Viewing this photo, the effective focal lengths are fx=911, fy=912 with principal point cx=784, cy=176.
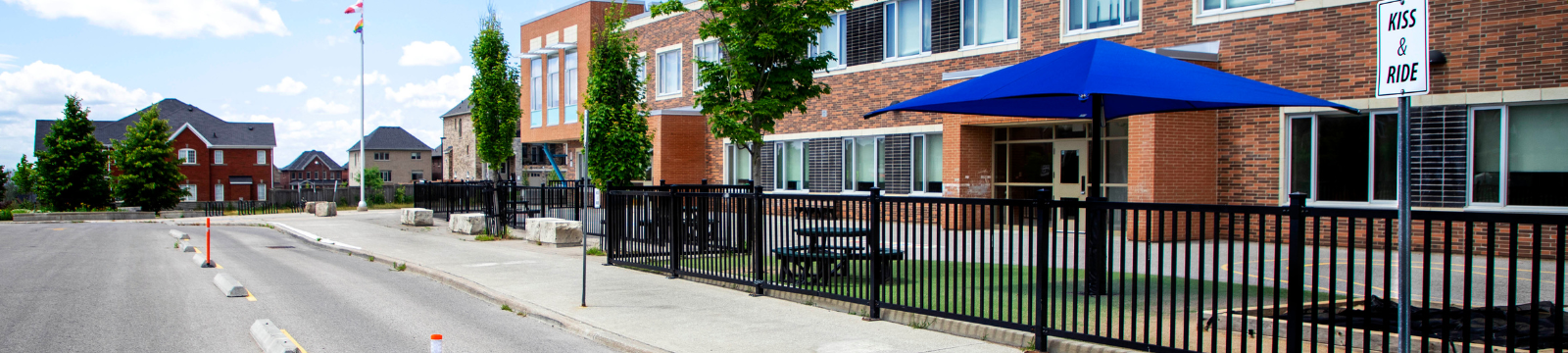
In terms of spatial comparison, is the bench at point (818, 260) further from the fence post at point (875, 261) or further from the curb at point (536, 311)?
the curb at point (536, 311)

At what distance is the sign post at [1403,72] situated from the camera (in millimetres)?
4156

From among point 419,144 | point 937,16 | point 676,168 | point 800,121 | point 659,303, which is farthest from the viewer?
point 419,144

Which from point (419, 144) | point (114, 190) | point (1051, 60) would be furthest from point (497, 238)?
point (419, 144)

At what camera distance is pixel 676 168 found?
29.1 metres

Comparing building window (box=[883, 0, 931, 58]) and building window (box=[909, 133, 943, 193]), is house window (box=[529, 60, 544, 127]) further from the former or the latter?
building window (box=[909, 133, 943, 193])

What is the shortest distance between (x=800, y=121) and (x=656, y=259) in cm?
1333

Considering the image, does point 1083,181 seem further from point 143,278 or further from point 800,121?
point 143,278

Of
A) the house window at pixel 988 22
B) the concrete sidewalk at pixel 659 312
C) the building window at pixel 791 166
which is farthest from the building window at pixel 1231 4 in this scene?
the building window at pixel 791 166

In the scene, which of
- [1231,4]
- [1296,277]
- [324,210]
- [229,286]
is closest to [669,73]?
[324,210]

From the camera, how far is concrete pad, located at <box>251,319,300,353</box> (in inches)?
280

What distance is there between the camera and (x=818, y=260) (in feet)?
30.2

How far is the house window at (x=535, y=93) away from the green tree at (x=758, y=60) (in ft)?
85.8

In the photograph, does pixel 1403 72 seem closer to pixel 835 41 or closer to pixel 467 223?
pixel 467 223

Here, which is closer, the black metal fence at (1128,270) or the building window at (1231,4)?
the black metal fence at (1128,270)
